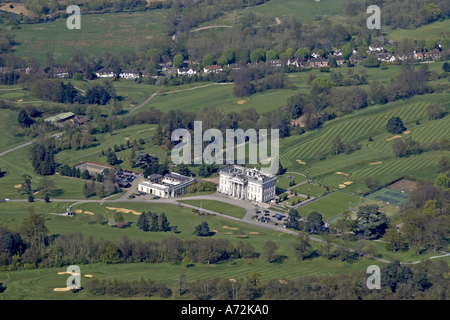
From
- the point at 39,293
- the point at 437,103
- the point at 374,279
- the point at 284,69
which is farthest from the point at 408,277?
the point at 284,69

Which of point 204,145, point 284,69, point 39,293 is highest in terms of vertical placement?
point 284,69

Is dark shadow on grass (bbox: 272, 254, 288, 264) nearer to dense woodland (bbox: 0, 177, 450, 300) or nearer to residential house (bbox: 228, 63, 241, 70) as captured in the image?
dense woodland (bbox: 0, 177, 450, 300)

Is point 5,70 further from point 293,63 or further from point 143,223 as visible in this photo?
point 143,223

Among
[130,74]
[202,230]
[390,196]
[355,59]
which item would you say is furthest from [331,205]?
[130,74]

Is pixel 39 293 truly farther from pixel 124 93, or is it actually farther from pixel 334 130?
pixel 124 93

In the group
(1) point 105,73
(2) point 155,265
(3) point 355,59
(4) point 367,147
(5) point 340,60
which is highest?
(3) point 355,59

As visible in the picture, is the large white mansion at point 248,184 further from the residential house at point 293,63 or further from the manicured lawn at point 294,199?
the residential house at point 293,63

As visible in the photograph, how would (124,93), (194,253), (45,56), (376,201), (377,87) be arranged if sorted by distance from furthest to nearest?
(45,56), (124,93), (377,87), (376,201), (194,253)

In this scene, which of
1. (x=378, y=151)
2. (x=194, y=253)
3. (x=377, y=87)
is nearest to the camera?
(x=194, y=253)
